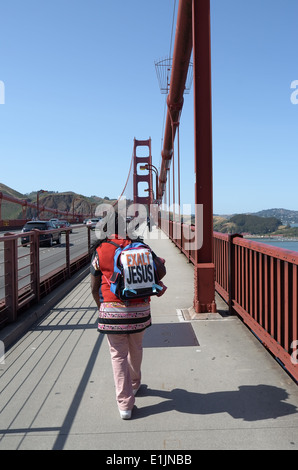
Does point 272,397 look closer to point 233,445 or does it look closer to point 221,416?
point 221,416

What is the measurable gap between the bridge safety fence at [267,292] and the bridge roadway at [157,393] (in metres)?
0.24

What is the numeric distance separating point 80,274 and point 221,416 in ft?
24.7

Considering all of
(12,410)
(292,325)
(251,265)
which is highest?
(251,265)

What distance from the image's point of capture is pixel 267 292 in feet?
13.3

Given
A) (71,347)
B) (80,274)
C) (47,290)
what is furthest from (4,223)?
(71,347)

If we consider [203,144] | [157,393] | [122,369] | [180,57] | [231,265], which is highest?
[180,57]

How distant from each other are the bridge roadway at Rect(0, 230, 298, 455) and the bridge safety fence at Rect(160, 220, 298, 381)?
0.24 m

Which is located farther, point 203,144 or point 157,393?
point 203,144

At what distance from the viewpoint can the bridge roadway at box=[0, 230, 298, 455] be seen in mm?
2650

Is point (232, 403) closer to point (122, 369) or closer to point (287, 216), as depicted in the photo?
point (122, 369)

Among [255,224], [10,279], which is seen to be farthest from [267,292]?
[255,224]

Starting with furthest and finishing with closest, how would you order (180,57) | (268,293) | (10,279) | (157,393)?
1. (180,57)
2. (10,279)
3. (268,293)
4. (157,393)

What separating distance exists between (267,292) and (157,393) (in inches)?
58.8
